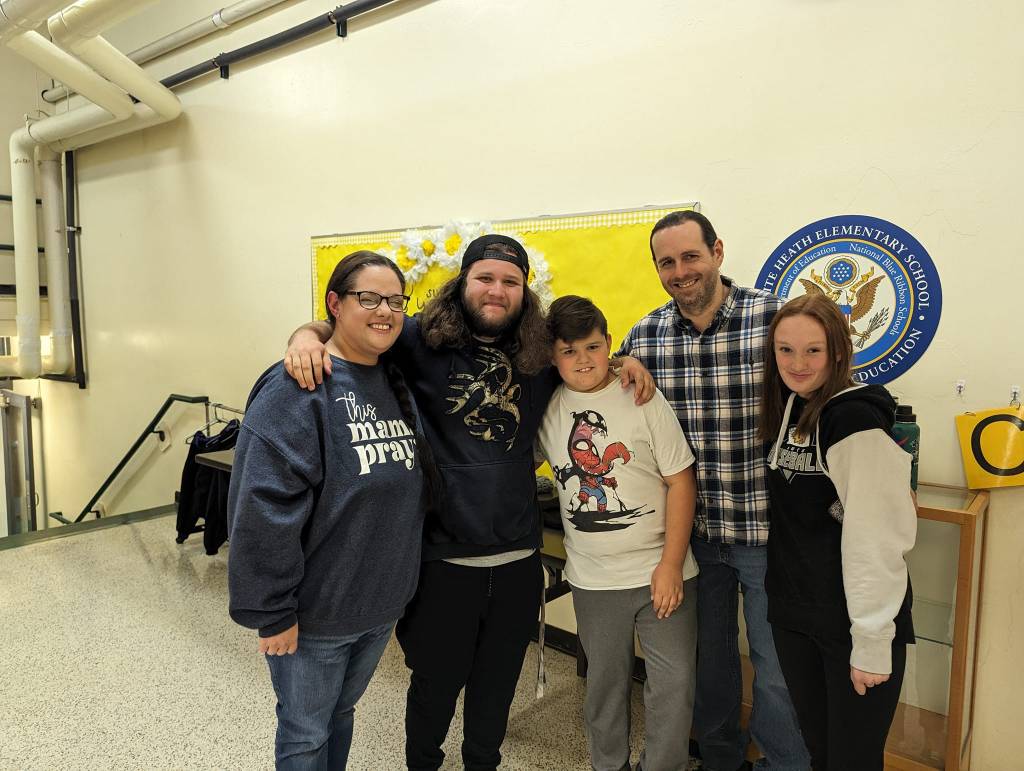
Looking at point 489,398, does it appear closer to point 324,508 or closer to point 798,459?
point 324,508

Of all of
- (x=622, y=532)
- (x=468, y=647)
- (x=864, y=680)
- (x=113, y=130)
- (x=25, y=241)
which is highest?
(x=113, y=130)

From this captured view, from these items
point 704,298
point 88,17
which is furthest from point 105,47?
point 704,298

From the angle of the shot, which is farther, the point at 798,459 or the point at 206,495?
the point at 206,495

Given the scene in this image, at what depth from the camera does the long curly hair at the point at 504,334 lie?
63.0 inches

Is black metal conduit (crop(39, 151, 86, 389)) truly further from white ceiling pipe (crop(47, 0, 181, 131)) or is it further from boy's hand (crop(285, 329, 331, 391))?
boy's hand (crop(285, 329, 331, 391))

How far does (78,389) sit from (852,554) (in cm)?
657

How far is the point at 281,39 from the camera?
12.4ft

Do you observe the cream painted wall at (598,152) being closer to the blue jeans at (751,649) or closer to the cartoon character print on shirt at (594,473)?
the blue jeans at (751,649)

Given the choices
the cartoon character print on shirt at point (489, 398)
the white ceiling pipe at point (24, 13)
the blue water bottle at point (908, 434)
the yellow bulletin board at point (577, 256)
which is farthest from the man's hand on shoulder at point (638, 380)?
the white ceiling pipe at point (24, 13)

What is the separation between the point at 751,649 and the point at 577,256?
1664 millimetres

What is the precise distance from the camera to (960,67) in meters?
1.90

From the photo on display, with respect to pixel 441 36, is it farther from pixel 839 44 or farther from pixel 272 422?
pixel 272 422

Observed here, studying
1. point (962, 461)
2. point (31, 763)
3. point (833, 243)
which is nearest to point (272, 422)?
point (31, 763)

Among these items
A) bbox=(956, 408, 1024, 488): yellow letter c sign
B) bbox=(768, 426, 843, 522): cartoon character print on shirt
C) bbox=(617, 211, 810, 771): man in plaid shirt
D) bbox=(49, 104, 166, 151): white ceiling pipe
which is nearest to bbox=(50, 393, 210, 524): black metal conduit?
bbox=(49, 104, 166, 151): white ceiling pipe
